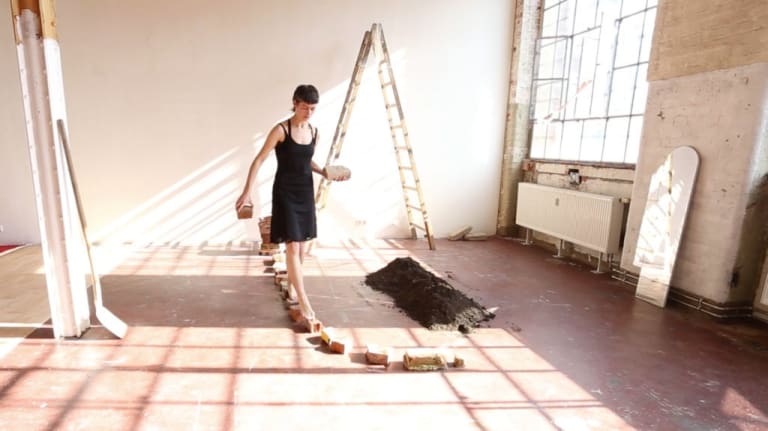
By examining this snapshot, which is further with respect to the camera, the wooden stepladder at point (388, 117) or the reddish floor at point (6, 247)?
the wooden stepladder at point (388, 117)

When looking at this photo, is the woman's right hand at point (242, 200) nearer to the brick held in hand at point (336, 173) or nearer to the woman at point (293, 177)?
the woman at point (293, 177)

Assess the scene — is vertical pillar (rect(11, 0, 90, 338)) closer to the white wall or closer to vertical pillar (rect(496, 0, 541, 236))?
the white wall

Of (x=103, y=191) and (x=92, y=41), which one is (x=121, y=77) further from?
(x=103, y=191)

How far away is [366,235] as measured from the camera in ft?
20.8

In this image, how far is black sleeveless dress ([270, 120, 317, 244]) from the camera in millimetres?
3006

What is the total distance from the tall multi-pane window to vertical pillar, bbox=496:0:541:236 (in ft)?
0.39

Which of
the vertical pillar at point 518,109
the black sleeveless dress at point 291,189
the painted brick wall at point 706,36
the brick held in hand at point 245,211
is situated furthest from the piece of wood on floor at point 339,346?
the vertical pillar at point 518,109

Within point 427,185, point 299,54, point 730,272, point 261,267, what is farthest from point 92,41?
point 730,272

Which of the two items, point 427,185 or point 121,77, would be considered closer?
point 121,77

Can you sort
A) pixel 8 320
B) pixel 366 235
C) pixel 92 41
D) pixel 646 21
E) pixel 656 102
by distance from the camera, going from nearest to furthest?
pixel 8 320
pixel 656 102
pixel 646 21
pixel 92 41
pixel 366 235

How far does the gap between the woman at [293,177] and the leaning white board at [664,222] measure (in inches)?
128

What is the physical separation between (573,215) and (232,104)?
15.0 feet

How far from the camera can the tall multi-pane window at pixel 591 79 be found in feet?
15.9

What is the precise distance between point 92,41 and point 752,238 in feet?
23.5
